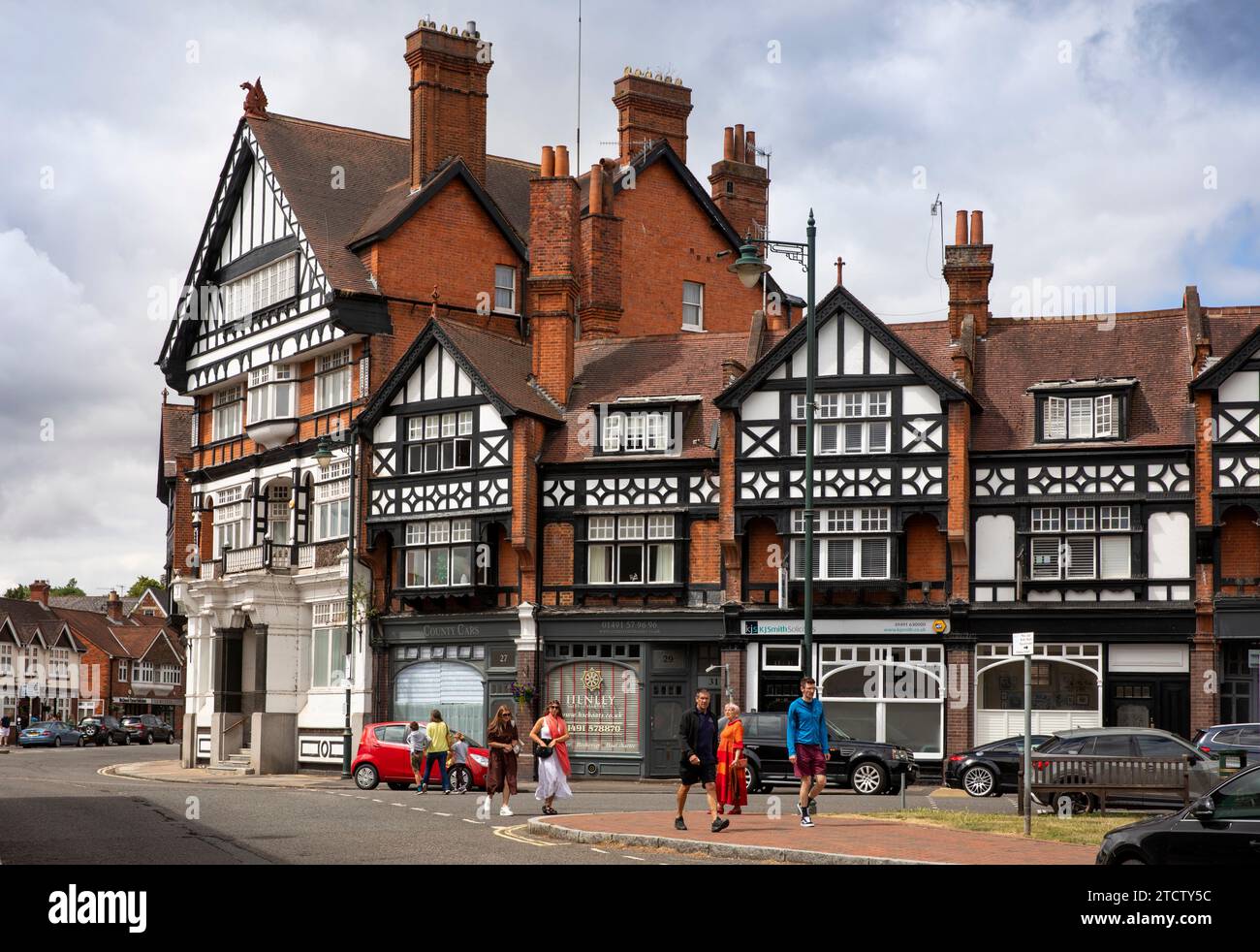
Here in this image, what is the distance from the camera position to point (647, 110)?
50.5 metres

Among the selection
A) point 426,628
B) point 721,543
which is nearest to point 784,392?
point 721,543

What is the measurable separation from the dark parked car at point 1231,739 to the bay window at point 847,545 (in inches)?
427

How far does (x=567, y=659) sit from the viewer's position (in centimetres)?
4216

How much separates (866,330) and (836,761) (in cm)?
1179

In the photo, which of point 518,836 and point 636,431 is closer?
point 518,836

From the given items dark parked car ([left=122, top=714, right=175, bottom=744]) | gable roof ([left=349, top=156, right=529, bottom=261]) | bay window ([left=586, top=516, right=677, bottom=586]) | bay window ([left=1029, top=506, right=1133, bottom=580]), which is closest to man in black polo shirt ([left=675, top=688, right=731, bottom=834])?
bay window ([left=1029, top=506, right=1133, bottom=580])

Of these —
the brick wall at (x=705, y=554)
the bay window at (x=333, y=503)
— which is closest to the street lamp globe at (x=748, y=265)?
the brick wall at (x=705, y=554)

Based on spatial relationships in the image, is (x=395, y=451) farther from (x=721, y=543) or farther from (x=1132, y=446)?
(x=1132, y=446)

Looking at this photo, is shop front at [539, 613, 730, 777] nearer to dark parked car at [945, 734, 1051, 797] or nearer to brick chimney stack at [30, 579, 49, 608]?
dark parked car at [945, 734, 1051, 797]

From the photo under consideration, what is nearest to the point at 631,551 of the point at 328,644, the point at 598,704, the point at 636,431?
the point at 636,431

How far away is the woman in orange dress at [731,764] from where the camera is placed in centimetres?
2152

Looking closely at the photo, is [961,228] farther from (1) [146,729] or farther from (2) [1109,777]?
(1) [146,729]

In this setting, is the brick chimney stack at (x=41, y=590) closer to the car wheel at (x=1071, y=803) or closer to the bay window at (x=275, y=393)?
the bay window at (x=275, y=393)

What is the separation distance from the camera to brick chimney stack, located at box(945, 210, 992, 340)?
4191cm
